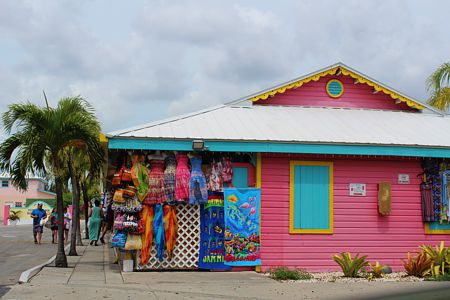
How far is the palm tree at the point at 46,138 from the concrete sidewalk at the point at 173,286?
2.19 metres

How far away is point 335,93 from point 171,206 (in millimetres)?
5636

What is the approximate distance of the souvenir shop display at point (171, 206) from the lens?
1223 cm

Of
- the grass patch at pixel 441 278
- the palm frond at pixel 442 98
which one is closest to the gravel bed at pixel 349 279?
the grass patch at pixel 441 278

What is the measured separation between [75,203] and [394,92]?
11.4m

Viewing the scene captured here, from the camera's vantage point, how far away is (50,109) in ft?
43.0

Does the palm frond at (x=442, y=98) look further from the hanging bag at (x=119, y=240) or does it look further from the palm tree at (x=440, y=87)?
the hanging bag at (x=119, y=240)

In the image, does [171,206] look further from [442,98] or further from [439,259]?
[442,98]

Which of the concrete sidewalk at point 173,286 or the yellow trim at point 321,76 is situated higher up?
the yellow trim at point 321,76

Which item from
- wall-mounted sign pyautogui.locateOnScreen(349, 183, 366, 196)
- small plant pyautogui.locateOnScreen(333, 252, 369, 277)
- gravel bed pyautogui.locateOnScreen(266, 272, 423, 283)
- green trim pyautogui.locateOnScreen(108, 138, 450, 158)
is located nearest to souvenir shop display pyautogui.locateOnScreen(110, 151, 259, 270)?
green trim pyautogui.locateOnScreen(108, 138, 450, 158)

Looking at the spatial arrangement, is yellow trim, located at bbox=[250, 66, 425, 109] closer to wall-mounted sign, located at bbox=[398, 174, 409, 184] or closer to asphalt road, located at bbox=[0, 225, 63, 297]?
wall-mounted sign, located at bbox=[398, 174, 409, 184]

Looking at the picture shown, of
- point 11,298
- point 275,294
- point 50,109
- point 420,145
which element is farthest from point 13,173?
point 420,145

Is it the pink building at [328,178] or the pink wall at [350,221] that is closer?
the pink building at [328,178]

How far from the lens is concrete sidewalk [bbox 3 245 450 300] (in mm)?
9594

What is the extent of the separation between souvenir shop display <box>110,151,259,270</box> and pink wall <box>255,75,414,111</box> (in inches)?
129
